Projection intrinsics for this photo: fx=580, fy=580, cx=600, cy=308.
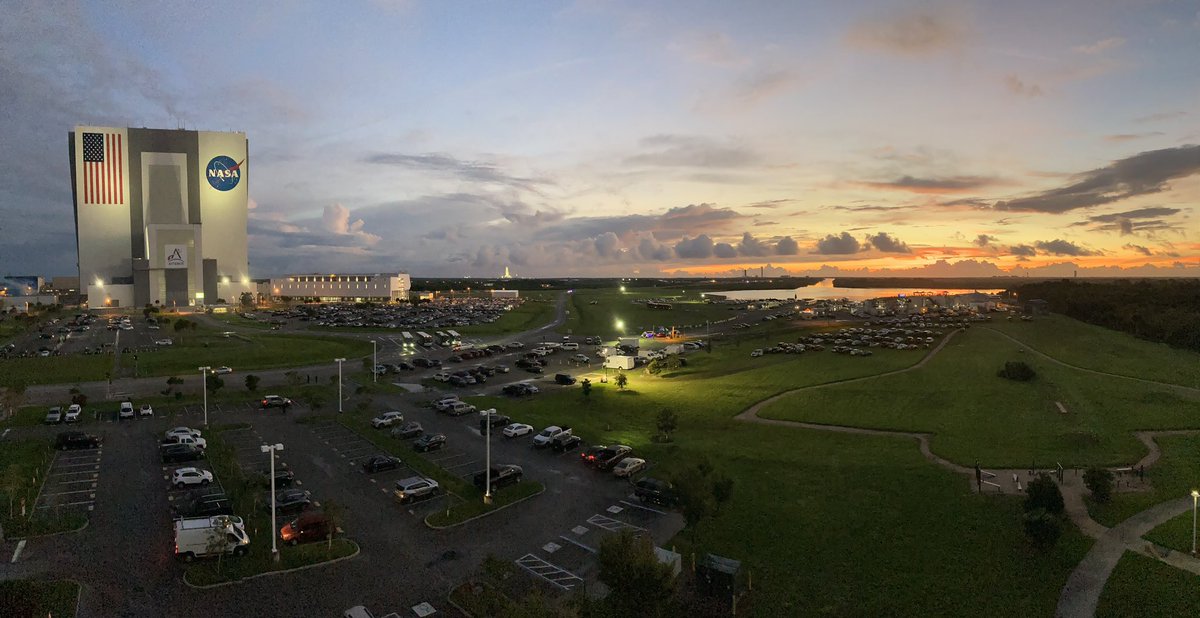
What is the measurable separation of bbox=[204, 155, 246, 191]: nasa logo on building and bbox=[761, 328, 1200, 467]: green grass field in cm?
15388

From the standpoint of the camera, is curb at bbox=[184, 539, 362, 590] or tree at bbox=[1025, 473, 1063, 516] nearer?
curb at bbox=[184, 539, 362, 590]

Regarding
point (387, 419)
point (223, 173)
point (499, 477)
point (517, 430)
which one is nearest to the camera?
point (499, 477)

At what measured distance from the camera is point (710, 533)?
84.9 ft

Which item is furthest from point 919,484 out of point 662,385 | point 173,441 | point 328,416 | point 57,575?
point 173,441

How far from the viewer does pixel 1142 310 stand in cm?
10331

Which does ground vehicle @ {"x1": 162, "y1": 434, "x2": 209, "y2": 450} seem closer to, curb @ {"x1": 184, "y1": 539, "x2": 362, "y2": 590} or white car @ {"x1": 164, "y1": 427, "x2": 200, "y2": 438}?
white car @ {"x1": 164, "y1": 427, "x2": 200, "y2": 438}

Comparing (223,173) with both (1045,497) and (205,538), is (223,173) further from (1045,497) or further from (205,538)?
(1045,497)

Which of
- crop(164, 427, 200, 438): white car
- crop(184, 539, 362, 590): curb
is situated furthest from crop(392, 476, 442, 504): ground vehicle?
crop(164, 427, 200, 438): white car

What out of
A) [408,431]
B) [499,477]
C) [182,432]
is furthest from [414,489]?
[182,432]

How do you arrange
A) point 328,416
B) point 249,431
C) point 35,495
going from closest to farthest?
point 35,495, point 249,431, point 328,416

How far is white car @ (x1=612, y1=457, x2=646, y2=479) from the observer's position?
33344mm

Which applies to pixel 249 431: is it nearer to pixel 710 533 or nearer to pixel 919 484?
pixel 710 533

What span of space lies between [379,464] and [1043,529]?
32.5 meters

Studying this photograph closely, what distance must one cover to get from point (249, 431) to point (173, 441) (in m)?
4.75
